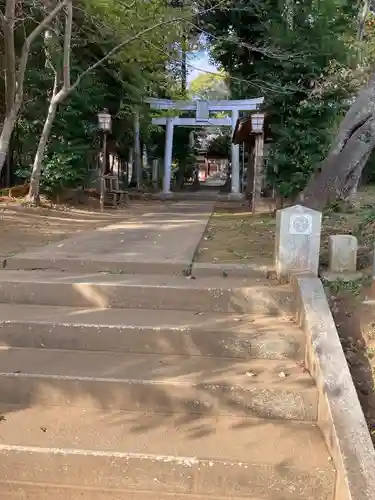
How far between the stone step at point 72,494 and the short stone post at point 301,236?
7.81ft

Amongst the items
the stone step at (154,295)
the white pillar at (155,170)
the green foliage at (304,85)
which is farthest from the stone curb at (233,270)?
the white pillar at (155,170)

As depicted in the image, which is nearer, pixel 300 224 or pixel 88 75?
pixel 300 224

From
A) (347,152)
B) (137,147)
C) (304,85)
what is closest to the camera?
(347,152)

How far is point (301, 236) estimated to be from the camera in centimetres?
466

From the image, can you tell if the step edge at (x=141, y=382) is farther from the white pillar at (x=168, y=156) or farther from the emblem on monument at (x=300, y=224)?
the white pillar at (x=168, y=156)

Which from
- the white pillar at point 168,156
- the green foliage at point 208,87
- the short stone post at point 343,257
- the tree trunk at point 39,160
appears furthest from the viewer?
the green foliage at point 208,87

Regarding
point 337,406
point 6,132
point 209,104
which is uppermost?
point 209,104

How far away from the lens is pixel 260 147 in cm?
1331

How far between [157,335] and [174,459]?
1162 mm

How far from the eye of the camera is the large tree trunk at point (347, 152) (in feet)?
30.5

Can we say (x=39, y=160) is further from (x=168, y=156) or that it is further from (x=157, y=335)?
(x=168, y=156)

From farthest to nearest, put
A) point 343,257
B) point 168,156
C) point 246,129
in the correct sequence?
point 168,156, point 246,129, point 343,257

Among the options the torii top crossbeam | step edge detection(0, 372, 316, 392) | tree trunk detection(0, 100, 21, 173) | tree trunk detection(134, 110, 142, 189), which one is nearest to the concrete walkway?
step edge detection(0, 372, 316, 392)

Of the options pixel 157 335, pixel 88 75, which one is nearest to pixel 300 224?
pixel 157 335
